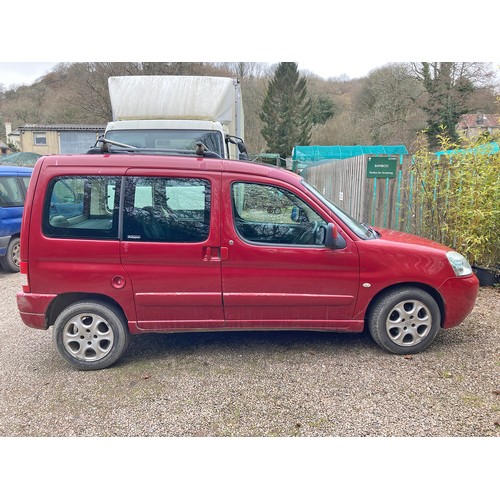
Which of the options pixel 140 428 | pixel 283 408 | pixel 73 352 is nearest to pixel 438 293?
pixel 283 408

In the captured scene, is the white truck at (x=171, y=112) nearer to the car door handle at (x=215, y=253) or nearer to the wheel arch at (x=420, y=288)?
the car door handle at (x=215, y=253)

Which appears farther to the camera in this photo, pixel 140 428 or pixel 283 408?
pixel 283 408

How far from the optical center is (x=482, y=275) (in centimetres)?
569

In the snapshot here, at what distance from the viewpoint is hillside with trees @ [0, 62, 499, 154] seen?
21438 millimetres

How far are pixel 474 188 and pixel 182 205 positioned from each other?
14.6 ft

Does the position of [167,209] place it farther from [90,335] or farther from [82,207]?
[90,335]

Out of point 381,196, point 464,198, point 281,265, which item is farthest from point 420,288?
point 381,196

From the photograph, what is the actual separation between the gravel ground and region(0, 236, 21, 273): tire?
381 centimetres

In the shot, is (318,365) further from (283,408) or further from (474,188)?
(474,188)

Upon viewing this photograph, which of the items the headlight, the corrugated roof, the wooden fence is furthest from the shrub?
the corrugated roof

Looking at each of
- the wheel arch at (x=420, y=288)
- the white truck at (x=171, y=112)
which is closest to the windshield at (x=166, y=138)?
the white truck at (x=171, y=112)

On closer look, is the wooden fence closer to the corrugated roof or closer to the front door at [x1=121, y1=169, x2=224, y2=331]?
the front door at [x1=121, y1=169, x2=224, y2=331]

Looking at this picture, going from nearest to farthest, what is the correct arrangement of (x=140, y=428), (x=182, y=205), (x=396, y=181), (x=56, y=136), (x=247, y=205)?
1. (x=140, y=428)
2. (x=182, y=205)
3. (x=247, y=205)
4. (x=396, y=181)
5. (x=56, y=136)

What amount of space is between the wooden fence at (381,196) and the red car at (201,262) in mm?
3695
